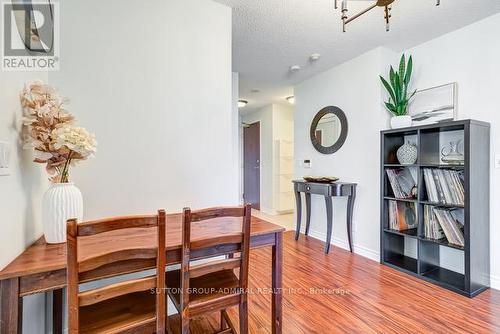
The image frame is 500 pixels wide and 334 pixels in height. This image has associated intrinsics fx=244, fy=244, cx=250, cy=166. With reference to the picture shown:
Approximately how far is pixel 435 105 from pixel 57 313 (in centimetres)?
353

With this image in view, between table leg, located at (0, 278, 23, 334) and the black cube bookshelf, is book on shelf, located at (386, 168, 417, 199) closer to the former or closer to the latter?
the black cube bookshelf

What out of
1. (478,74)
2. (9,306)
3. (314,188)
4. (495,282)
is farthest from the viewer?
(314,188)

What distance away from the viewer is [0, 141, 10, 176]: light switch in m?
0.93

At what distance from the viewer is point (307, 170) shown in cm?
384

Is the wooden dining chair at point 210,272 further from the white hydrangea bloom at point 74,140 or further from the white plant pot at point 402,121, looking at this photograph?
the white plant pot at point 402,121

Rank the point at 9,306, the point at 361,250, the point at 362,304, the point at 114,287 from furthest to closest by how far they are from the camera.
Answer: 1. the point at 361,250
2. the point at 362,304
3. the point at 114,287
4. the point at 9,306

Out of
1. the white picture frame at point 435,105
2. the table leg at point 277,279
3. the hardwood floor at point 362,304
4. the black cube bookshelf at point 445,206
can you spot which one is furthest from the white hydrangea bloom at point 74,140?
the white picture frame at point 435,105

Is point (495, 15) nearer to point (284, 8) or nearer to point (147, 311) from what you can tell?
point (284, 8)

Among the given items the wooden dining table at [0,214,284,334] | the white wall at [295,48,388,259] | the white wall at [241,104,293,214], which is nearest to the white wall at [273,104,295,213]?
the white wall at [241,104,293,214]

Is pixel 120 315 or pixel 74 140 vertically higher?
pixel 74 140

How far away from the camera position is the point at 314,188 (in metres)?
3.11

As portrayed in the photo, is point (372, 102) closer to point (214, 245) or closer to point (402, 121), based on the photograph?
point (402, 121)

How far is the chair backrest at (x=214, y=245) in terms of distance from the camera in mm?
1084

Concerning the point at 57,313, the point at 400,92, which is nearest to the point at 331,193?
the point at 400,92
